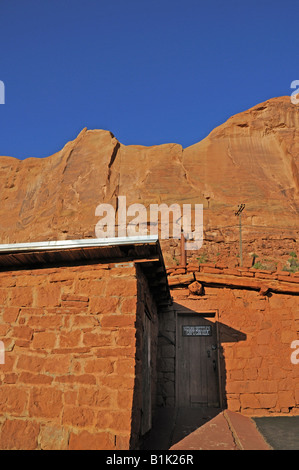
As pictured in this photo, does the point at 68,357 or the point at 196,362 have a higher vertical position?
the point at 196,362

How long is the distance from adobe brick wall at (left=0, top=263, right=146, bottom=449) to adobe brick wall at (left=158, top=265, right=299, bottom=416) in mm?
3929

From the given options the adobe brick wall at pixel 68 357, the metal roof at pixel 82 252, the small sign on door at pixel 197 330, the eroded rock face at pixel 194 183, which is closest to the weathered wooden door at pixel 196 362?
the small sign on door at pixel 197 330

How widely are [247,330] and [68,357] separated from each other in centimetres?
485

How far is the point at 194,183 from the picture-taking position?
3209 centimetres

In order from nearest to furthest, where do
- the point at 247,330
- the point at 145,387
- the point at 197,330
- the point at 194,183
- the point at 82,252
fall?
the point at 82,252 → the point at 145,387 → the point at 247,330 → the point at 197,330 → the point at 194,183

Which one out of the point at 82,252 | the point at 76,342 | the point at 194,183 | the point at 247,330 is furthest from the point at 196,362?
the point at 194,183

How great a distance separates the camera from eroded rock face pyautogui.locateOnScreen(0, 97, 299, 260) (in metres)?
28.6

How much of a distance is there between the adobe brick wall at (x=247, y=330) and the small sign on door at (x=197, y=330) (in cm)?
31

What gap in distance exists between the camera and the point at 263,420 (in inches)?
274

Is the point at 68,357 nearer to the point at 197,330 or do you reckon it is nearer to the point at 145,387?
the point at 145,387

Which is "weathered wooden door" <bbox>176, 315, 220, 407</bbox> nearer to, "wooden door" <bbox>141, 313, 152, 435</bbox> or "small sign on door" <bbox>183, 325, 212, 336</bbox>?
"small sign on door" <bbox>183, 325, 212, 336</bbox>

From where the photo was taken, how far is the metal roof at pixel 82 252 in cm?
469

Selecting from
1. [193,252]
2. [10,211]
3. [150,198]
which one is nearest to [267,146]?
[150,198]

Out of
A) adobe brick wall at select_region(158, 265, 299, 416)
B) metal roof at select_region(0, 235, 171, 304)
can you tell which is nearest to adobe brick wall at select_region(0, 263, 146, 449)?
metal roof at select_region(0, 235, 171, 304)
